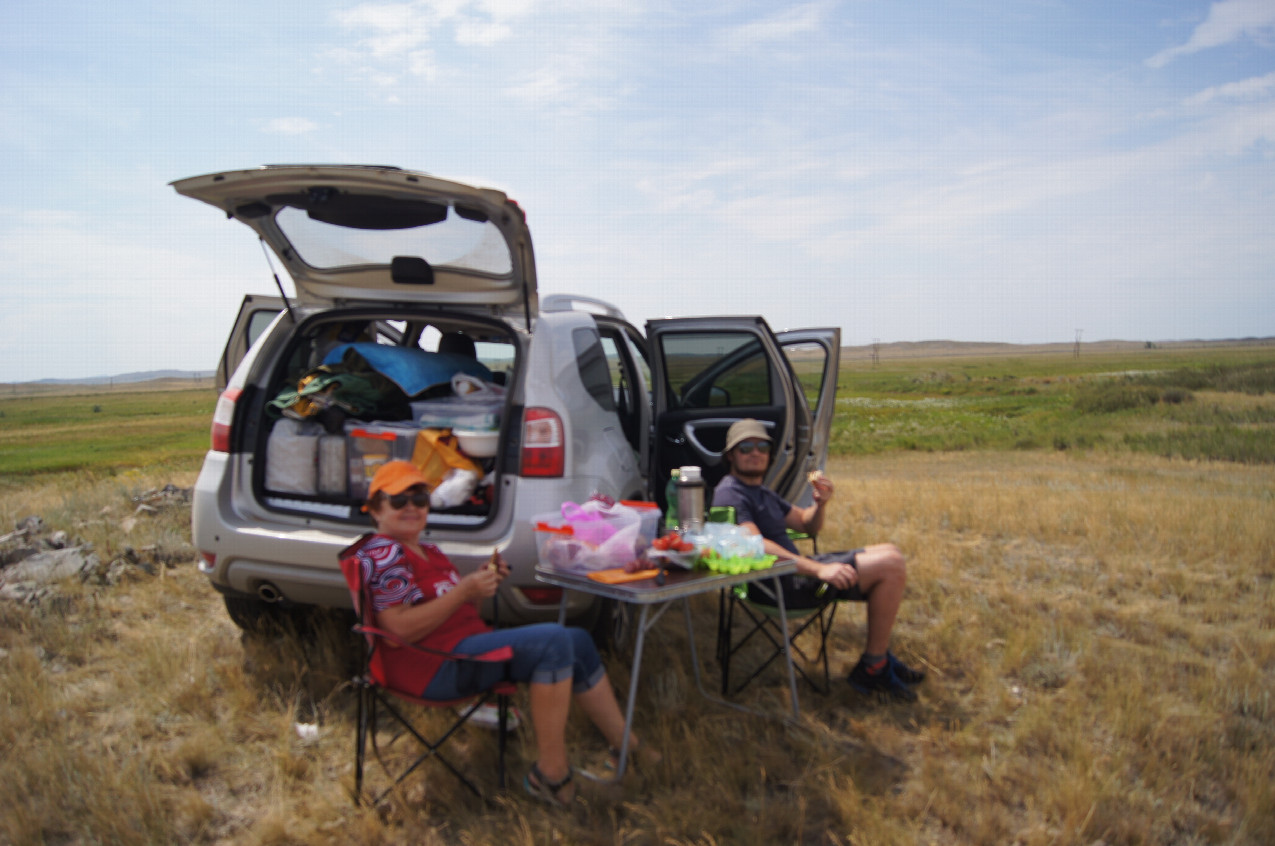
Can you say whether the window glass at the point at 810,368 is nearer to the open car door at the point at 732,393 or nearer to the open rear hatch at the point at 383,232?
the open car door at the point at 732,393

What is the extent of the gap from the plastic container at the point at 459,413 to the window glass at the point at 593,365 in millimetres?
403

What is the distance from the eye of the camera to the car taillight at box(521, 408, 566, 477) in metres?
3.31

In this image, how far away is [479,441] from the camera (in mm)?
3541

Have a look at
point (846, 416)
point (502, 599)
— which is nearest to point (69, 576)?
point (502, 599)

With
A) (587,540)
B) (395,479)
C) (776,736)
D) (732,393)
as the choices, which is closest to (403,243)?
(395,479)

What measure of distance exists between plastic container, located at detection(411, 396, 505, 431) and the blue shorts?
1.07 m

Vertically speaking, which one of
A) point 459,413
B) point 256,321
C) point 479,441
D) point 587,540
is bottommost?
point 587,540

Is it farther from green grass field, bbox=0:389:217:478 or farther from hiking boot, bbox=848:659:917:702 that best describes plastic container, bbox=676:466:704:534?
green grass field, bbox=0:389:217:478

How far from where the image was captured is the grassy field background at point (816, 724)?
2.62 m

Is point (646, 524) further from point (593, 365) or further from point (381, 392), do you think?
point (381, 392)

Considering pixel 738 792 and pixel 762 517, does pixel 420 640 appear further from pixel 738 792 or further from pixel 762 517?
pixel 762 517

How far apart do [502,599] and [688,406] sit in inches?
95.4

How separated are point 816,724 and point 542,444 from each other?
1.59m

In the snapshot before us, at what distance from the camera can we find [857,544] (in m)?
6.27
